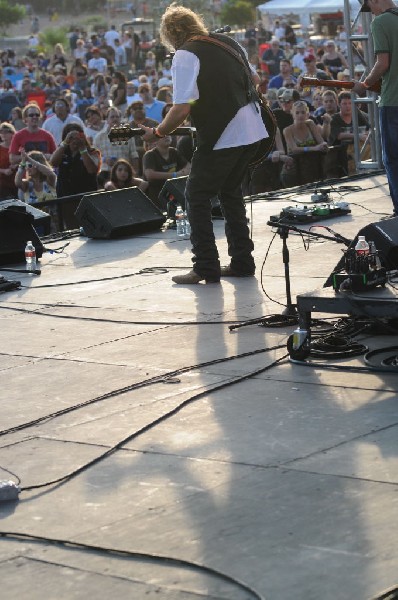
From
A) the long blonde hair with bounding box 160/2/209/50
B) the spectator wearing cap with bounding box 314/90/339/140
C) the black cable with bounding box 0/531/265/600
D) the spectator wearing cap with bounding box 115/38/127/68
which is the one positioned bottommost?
the spectator wearing cap with bounding box 115/38/127/68

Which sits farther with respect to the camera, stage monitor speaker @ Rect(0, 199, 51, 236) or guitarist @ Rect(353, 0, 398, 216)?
stage monitor speaker @ Rect(0, 199, 51, 236)

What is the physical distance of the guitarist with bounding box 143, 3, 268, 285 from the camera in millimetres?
8461

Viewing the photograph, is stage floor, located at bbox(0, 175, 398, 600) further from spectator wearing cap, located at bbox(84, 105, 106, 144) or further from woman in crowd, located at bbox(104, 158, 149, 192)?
spectator wearing cap, located at bbox(84, 105, 106, 144)

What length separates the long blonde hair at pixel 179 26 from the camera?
8.52 meters

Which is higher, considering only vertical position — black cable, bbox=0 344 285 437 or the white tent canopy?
the white tent canopy

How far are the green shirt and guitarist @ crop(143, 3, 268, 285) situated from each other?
1683 millimetres

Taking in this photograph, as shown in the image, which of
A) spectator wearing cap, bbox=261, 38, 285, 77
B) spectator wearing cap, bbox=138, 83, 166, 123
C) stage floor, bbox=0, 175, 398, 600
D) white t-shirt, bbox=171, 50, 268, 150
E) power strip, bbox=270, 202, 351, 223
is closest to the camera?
stage floor, bbox=0, 175, 398, 600

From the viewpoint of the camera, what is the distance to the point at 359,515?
14.5ft

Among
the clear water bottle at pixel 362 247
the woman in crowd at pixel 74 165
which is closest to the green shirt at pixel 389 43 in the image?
the clear water bottle at pixel 362 247

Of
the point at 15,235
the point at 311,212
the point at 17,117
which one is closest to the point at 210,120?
the point at 15,235

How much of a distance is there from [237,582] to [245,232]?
5145 mm

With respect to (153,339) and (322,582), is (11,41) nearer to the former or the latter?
(153,339)

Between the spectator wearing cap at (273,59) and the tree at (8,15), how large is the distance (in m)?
39.0

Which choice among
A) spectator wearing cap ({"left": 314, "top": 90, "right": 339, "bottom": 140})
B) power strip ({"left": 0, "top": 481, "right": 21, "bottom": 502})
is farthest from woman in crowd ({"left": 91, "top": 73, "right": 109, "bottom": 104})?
power strip ({"left": 0, "top": 481, "right": 21, "bottom": 502})
